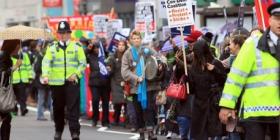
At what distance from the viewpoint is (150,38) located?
1739 centimetres

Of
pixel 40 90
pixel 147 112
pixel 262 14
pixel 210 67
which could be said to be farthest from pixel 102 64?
pixel 262 14

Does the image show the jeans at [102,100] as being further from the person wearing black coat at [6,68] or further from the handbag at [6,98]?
the handbag at [6,98]

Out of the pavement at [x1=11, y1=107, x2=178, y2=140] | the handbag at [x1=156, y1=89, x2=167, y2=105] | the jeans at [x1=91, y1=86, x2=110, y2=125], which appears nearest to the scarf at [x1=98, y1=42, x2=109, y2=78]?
the jeans at [x1=91, y1=86, x2=110, y2=125]

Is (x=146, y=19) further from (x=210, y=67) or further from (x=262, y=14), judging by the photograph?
(x=262, y=14)

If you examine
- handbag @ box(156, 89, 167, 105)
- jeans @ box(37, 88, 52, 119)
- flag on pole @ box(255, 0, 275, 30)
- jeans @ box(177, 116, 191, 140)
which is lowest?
jeans @ box(37, 88, 52, 119)

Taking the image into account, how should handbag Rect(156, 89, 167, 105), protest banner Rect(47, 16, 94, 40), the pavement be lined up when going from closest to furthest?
handbag Rect(156, 89, 167, 105)
the pavement
protest banner Rect(47, 16, 94, 40)

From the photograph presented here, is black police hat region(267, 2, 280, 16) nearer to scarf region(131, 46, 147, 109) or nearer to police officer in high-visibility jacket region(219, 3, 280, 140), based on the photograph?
police officer in high-visibility jacket region(219, 3, 280, 140)

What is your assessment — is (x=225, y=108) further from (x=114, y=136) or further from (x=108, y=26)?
(x=108, y=26)

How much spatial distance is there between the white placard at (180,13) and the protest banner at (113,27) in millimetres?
6180

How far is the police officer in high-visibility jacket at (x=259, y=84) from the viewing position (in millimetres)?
7105

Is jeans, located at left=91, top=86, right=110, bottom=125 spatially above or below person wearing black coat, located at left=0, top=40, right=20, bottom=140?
below

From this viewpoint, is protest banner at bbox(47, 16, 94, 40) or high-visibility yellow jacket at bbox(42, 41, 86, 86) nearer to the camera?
high-visibility yellow jacket at bbox(42, 41, 86, 86)

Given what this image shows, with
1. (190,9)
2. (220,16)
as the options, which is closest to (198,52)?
(190,9)

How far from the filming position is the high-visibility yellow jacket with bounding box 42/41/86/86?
1262cm
